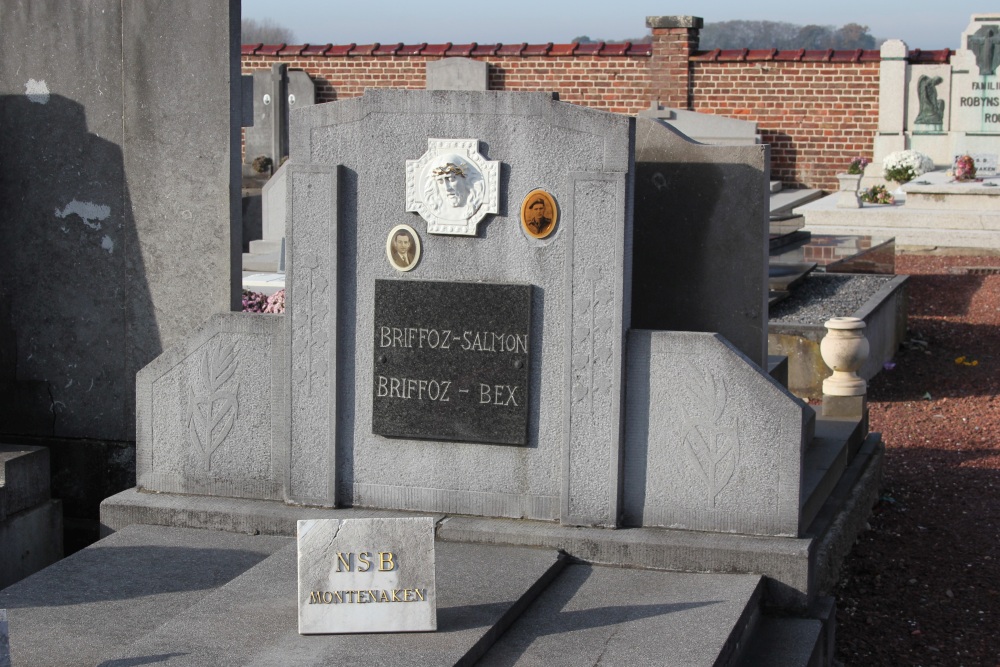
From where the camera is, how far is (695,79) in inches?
887

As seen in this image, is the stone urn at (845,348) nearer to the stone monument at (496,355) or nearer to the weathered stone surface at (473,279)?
the stone monument at (496,355)

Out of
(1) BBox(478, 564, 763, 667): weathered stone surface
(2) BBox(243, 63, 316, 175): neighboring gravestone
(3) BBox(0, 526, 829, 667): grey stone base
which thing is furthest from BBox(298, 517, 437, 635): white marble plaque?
(2) BBox(243, 63, 316, 175): neighboring gravestone

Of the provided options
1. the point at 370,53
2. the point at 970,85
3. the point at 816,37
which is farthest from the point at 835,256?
the point at 816,37

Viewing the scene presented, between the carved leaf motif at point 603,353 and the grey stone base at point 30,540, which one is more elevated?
the carved leaf motif at point 603,353

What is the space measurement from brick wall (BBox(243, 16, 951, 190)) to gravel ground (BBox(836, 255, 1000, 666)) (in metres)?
11.6

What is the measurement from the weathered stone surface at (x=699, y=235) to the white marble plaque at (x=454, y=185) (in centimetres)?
82

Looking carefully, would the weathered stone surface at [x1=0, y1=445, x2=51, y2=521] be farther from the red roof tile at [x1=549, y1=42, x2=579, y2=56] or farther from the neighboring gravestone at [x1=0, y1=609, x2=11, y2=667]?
the red roof tile at [x1=549, y1=42, x2=579, y2=56]

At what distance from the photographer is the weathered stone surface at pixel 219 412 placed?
199 inches

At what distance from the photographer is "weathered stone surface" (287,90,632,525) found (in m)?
4.59

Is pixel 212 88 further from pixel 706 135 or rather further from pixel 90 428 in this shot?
pixel 706 135

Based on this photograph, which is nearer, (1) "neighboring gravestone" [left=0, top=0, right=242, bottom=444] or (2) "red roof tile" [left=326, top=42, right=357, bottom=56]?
(1) "neighboring gravestone" [left=0, top=0, right=242, bottom=444]

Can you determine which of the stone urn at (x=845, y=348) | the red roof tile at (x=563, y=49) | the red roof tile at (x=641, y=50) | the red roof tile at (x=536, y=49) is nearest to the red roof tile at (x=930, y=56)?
the red roof tile at (x=641, y=50)

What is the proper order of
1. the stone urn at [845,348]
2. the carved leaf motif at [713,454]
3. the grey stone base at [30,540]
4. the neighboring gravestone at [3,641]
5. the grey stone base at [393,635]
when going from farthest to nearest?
the stone urn at [845,348] → the grey stone base at [30,540] → the carved leaf motif at [713,454] → the grey stone base at [393,635] → the neighboring gravestone at [3,641]

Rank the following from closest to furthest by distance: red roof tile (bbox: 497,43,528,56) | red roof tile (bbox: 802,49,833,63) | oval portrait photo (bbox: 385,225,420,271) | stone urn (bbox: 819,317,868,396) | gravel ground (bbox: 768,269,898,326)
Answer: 1. oval portrait photo (bbox: 385,225,420,271)
2. stone urn (bbox: 819,317,868,396)
3. gravel ground (bbox: 768,269,898,326)
4. red roof tile (bbox: 802,49,833,63)
5. red roof tile (bbox: 497,43,528,56)
